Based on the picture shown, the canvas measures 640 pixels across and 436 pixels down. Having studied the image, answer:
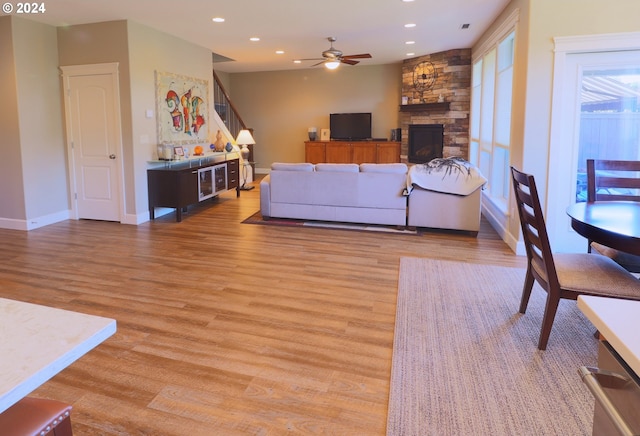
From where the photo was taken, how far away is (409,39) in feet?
24.0

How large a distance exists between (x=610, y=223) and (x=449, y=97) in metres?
6.62

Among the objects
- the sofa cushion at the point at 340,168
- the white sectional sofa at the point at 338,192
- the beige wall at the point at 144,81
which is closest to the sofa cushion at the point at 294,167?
the white sectional sofa at the point at 338,192

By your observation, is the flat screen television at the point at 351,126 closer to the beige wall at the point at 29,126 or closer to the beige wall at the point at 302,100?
the beige wall at the point at 302,100

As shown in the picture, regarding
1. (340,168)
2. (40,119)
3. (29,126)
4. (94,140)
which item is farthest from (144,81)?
(340,168)

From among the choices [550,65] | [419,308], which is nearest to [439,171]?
[550,65]

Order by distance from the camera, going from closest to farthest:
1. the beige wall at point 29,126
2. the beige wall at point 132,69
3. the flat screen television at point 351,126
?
the beige wall at point 29,126
the beige wall at point 132,69
the flat screen television at point 351,126

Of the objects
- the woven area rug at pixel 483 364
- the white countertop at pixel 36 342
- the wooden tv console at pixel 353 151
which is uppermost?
the wooden tv console at pixel 353 151

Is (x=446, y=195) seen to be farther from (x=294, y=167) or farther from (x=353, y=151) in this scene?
(x=353, y=151)

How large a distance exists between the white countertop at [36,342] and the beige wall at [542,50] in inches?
175

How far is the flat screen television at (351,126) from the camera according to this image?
1054 centimetres

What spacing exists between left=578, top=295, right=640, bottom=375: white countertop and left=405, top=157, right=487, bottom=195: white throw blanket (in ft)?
14.4

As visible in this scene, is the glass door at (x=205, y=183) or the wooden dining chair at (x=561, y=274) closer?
the wooden dining chair at (x=561, y=274)

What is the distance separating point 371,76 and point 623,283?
8.88 m

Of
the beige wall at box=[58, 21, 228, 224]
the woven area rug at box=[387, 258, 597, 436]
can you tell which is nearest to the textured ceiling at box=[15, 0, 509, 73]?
the beige wall at box=[58, 21, 228, 224]
